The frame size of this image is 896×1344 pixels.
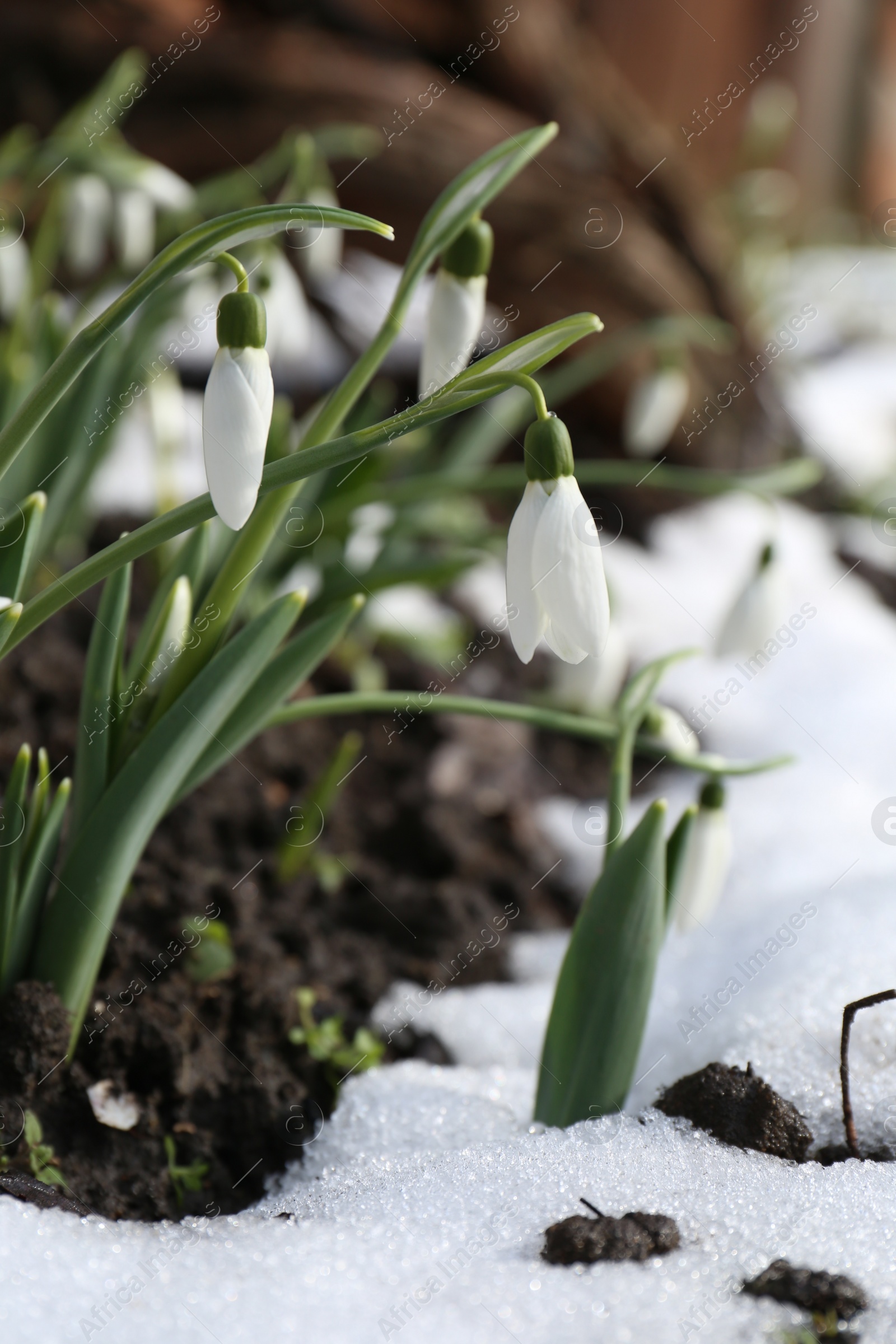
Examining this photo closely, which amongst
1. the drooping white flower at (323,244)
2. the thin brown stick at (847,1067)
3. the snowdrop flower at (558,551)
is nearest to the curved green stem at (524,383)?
the snowdrop flower at (558,551)

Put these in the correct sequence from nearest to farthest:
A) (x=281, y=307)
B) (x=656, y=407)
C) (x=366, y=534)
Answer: (x=281, y=307)
(x=366, y=534)
(x=656, y=407)

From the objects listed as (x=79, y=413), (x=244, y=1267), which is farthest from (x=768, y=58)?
(x=244, y=1267)

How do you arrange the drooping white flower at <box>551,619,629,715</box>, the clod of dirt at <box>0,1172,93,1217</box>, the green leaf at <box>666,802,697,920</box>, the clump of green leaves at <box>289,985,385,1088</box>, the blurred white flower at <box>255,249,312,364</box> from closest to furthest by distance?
the clod of dirt at <box>0,1172,93,1217</box> < the green leaf at <box>666,802,697,920</box> < the clump of green leaves at <box>289,985,385,1088</box> < the blurred white flower at <box>255,249,312,364</box> < the drooping white flower at <box>551,619,629,715</box>

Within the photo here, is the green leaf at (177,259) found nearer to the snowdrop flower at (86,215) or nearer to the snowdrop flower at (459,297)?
the snowdrop flower at (459,297)

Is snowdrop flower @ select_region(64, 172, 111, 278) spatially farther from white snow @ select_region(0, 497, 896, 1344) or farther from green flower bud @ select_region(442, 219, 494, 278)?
white snow @ select_region(0, 497, 896, 1344)

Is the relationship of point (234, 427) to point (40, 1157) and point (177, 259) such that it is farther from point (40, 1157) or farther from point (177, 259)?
point (40, 1157)

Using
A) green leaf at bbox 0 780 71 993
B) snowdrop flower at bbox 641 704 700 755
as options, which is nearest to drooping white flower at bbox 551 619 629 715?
snowdrop flower at bbox 641 704 700 755

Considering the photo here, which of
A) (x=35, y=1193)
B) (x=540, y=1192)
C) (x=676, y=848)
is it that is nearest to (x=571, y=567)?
(x=676, y=848)
